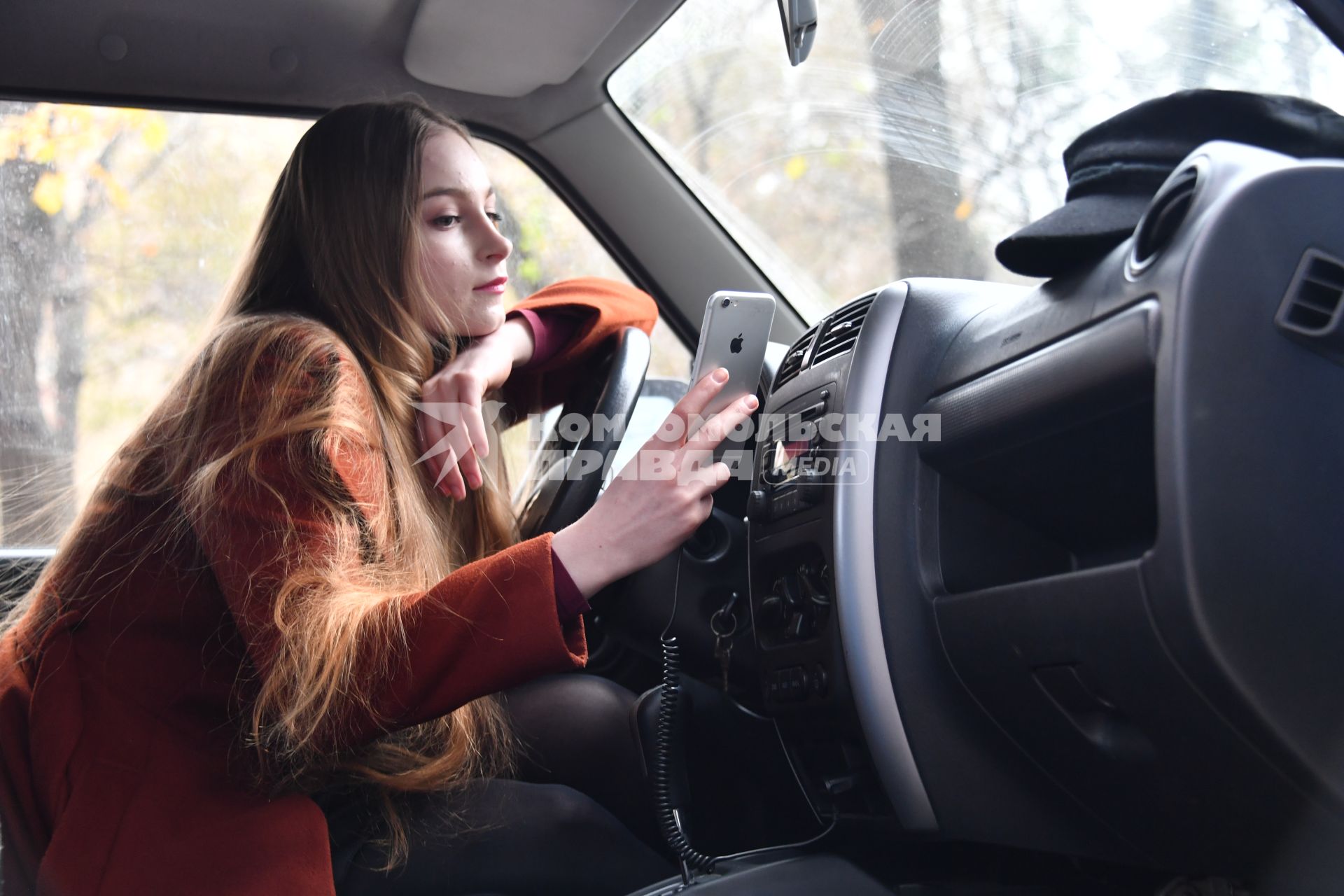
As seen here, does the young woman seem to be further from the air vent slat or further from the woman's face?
the air vent slat

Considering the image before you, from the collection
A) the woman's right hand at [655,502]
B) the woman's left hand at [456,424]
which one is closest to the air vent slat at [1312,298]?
the woman's right hand at [655,502]

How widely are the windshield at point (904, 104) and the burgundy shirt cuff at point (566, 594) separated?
0.71m

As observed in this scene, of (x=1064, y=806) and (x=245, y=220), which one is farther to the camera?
(x=245, y=220)

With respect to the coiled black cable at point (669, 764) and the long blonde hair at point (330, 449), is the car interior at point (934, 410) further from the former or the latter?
the long blonde hair at point (330, 449)

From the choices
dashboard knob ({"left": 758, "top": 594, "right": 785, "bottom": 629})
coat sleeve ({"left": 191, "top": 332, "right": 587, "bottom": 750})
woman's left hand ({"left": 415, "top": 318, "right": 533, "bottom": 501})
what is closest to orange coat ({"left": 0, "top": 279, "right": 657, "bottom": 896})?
coat sleeve ({"left": 191, "top": 332, "right": 587, "bottom": 750})

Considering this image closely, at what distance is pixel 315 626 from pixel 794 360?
0.63 metres

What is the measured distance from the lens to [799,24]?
1301 mm

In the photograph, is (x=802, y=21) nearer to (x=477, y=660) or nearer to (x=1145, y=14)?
(x=1145, y=14)

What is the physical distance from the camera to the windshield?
4.19 ft

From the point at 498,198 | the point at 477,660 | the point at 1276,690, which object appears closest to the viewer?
the point at 1276,690

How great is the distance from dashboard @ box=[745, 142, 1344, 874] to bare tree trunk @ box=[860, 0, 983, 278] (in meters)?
0.43

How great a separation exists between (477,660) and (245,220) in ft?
3.80

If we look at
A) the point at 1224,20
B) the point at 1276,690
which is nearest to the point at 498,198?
the point at 1224,20

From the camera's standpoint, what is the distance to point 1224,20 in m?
1.18
